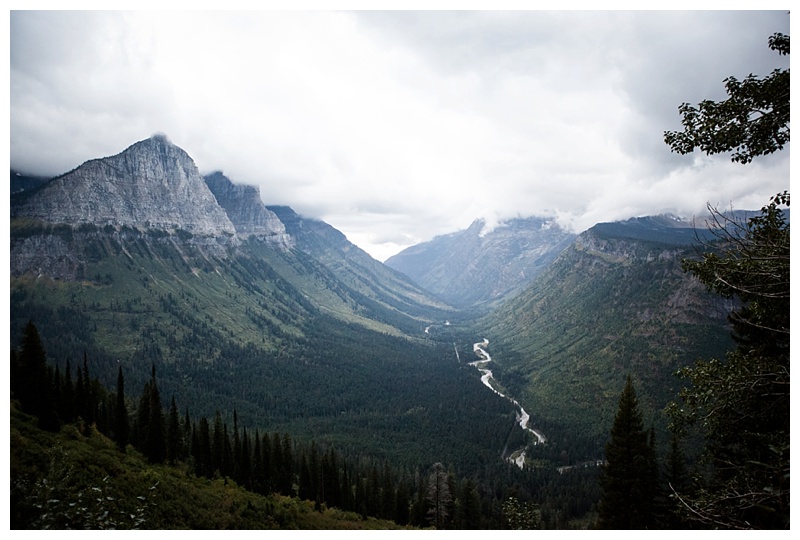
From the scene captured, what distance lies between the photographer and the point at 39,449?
14.7 meters

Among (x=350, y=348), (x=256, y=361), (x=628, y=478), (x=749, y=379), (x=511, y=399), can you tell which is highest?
(x=749, y=379)

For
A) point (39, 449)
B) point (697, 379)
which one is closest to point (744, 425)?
point (697, 379)

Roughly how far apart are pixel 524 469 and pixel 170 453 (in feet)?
202

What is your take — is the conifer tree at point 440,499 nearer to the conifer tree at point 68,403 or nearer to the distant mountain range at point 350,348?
the conifer tree at point 68,403

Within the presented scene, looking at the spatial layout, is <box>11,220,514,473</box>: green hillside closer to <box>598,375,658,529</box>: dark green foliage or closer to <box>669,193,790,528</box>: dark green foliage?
<box>598,375,658,529</box>: dark green foliage

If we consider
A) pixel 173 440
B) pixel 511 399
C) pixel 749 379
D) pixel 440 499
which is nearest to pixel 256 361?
pixel 511 399

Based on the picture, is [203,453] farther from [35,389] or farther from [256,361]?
[256,361]

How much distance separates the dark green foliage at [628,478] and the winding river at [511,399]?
220ft

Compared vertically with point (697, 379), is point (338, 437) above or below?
below

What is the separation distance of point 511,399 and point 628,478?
109707mm

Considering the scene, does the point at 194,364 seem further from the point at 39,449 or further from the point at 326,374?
the point at 39,449

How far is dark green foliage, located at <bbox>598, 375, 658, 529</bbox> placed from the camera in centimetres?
1603

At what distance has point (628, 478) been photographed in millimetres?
16156

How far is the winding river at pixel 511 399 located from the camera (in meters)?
82.4
